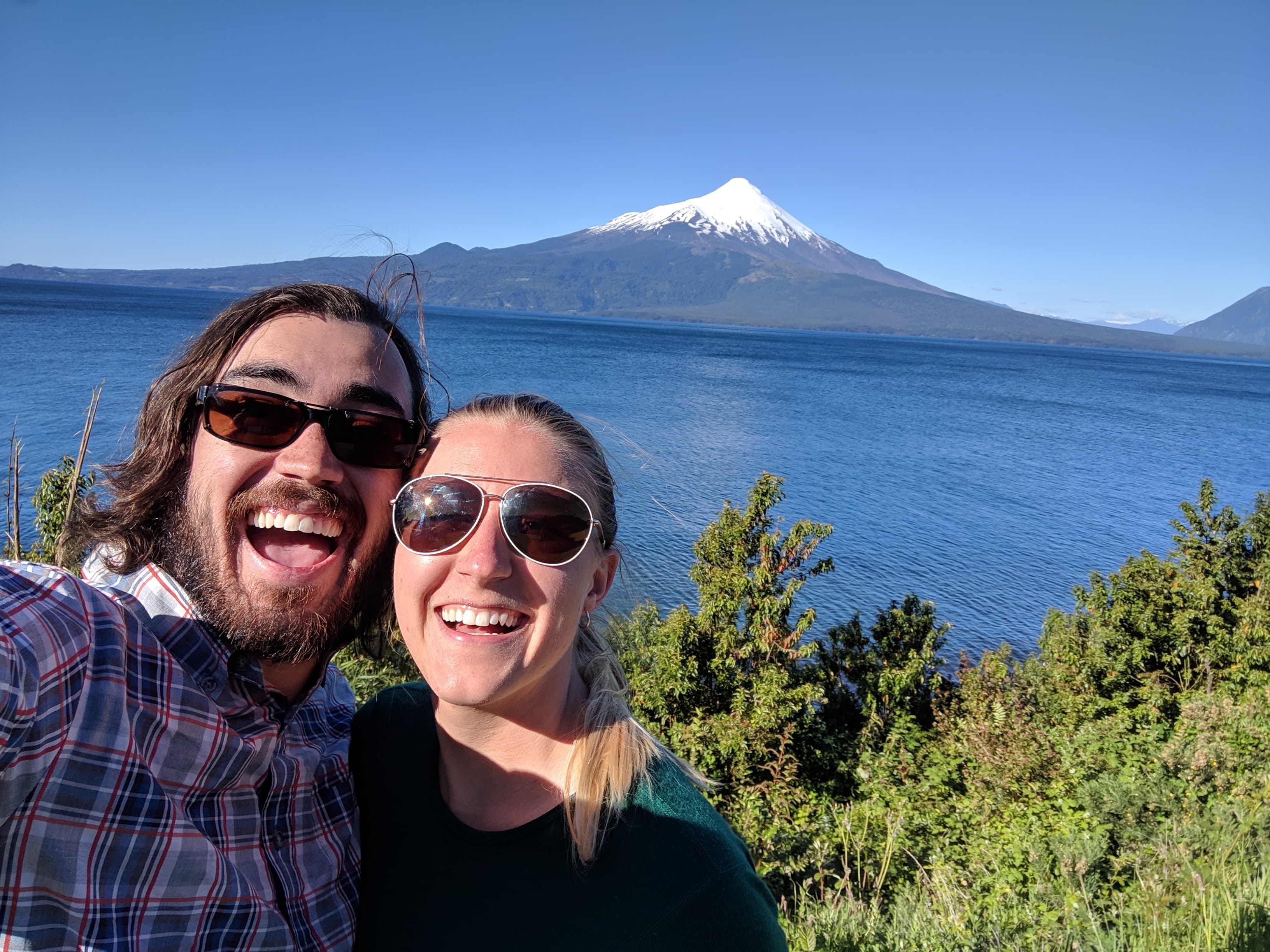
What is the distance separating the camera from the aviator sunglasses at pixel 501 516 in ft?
5.63

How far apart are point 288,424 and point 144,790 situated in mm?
905

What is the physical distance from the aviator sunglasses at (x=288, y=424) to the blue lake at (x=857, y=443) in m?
0.64

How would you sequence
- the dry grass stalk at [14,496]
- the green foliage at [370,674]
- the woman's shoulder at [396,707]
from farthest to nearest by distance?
the dry grass stalk at [14,496], the green foliage at [370,674], the woman's shoulder at [396,707]

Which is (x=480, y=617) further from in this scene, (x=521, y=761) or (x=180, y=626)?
(x=180, y=626)

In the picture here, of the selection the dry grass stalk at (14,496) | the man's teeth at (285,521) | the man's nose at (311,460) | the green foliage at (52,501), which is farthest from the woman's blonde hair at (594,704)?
Result: the green foliage at (52,501)

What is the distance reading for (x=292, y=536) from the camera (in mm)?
1845

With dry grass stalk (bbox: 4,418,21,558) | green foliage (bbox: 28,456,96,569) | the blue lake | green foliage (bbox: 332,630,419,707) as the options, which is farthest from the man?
green foliage (bbox: 28,456,96,569)

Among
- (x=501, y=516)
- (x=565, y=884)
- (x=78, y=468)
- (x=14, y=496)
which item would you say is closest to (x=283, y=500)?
(x=501, y=516)

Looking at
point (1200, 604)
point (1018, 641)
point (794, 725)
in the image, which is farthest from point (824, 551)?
point (794, 725)

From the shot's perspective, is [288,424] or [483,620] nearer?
[483,620]

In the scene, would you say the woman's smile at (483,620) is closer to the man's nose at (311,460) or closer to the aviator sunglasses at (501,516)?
the aviator sunglasses at (501,516)

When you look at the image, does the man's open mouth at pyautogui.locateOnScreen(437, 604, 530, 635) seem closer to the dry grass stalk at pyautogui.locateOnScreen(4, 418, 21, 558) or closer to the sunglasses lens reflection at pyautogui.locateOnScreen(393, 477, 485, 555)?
the sunglasses lens reflection at pyautogui.locateOnScreen(393, 477, 485, 555)

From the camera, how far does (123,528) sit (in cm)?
186

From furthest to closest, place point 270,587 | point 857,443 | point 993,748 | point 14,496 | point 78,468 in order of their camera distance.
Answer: point 857,443 → point 993,748 → point 14,496 → point 78,468 → point 270,587
